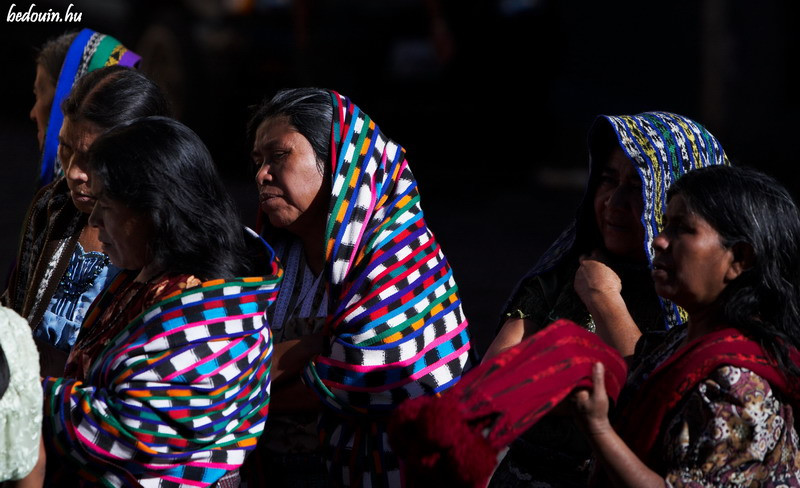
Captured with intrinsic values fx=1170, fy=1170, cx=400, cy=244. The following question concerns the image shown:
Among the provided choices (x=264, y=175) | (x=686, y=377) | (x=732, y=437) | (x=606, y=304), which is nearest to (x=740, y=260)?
(x=686, y=377)

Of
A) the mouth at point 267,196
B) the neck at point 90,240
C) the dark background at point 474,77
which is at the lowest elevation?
the dark background at point 474,77

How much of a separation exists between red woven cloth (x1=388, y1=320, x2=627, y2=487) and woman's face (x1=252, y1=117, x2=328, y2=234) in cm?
104

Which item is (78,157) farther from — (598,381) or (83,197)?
(598,381)

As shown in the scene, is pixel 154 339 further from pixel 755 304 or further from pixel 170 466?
pixel 755 304

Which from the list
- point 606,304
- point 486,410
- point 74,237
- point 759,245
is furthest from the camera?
point 74,237

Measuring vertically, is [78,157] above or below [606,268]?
above

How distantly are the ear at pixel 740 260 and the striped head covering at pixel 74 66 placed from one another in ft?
7.94

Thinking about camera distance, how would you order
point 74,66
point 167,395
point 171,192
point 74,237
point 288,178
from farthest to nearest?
1. point 74,66
2. point 74,237
3. point 288,178
4. point 171,192
5. point 167,395

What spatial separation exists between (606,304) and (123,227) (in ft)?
4.07

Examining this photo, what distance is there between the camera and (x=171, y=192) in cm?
279

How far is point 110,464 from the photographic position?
270 centimetres

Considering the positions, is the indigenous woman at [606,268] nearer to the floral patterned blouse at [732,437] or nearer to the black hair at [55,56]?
the floral patterned blouse at [732,437]

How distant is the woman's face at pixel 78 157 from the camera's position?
339 cm

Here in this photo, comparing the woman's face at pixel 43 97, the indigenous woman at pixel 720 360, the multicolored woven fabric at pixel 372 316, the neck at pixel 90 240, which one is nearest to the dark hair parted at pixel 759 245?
the indigenous woman at pixel 720 360
